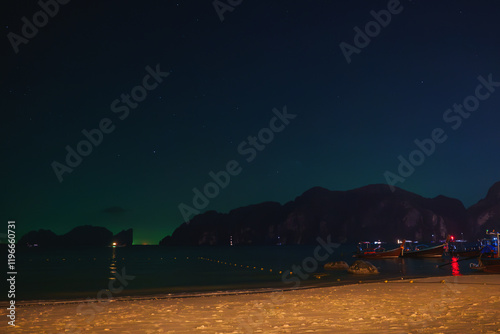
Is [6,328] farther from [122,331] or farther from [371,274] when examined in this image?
[371,274]

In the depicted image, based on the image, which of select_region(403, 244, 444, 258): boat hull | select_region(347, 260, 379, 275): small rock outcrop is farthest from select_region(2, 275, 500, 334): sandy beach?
select_region(403, 244, 444, 258): boat hull

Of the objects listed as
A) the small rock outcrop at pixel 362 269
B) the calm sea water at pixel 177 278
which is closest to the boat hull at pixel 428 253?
the calm sea water at pixel 177 278

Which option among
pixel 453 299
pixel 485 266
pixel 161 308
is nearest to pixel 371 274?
pixel 485 266

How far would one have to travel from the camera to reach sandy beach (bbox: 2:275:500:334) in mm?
12289

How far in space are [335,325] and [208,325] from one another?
12.0 feet

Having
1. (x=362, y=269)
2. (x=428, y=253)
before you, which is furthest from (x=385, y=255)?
(x=362, y=269)

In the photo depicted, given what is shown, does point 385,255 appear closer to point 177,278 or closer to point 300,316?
point 177,278

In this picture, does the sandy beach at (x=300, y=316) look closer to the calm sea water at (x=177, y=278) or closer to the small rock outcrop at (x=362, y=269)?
the calm sea water at (x=177, y=278)

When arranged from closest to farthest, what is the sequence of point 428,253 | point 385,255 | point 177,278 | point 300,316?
point 300,316
point 177,278
point 385,255
point 428,253

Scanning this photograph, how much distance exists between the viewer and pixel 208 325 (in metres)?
13.2

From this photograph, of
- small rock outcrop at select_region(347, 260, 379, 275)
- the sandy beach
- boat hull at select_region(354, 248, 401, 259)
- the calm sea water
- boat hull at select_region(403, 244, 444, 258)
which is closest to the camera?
the sandy beach

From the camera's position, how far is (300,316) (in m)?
14.5

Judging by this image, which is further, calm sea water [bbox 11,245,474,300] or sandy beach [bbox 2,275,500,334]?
calm sea water [bbox 11,245,474,300]

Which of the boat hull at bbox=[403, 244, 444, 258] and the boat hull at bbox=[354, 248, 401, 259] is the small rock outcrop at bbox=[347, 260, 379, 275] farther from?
the boat hull at bbox=[403, 244, 444, 258]
